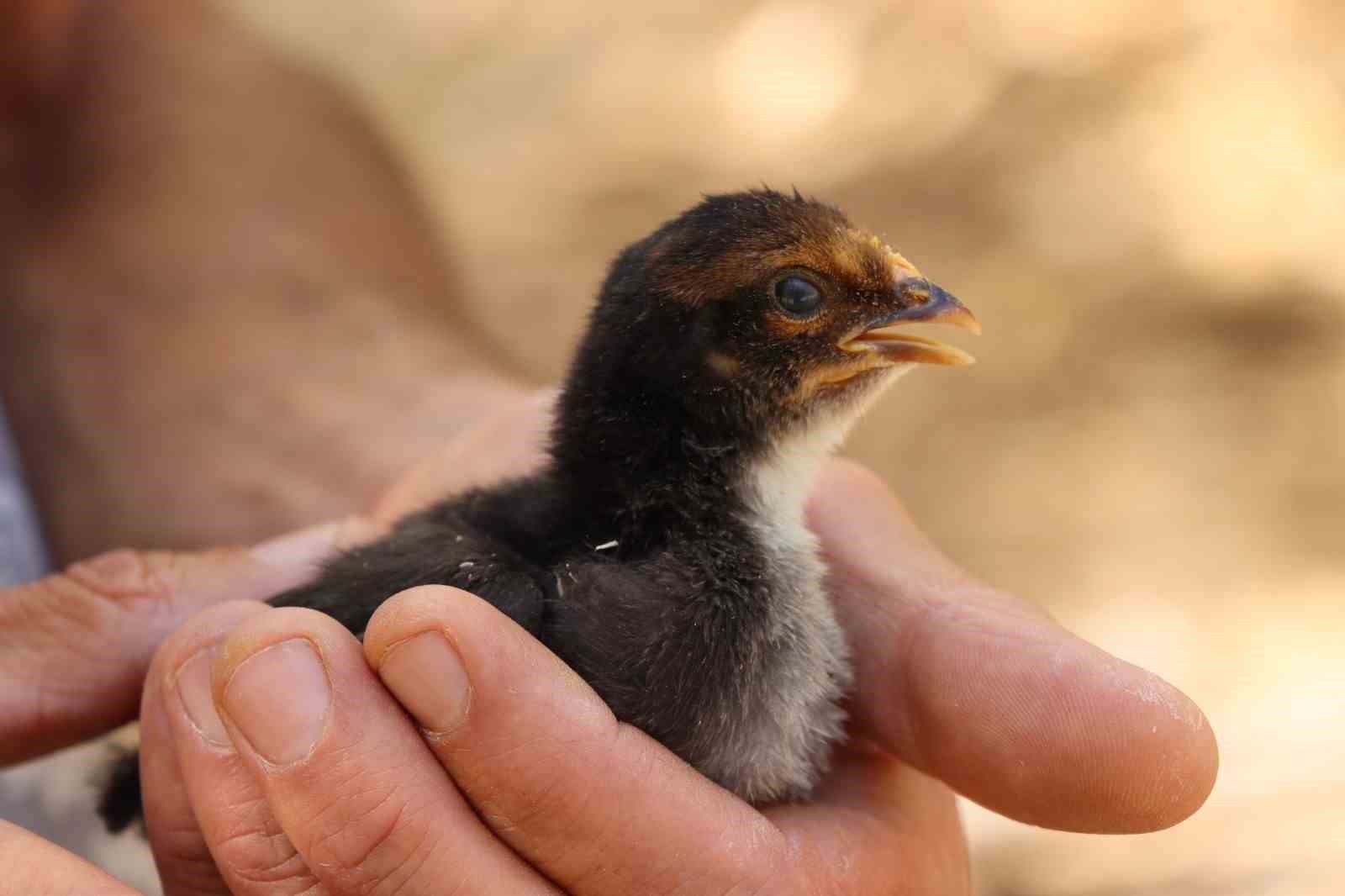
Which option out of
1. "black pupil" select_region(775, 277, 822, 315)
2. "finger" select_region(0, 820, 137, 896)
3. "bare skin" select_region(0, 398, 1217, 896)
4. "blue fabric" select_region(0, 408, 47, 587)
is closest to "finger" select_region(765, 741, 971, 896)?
"bare skin" select_region(0, 398, 1217, 896)

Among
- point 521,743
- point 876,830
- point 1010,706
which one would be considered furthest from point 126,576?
point 1010,706

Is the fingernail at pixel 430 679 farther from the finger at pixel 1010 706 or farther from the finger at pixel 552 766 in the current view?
the finger at pixel 1010 706

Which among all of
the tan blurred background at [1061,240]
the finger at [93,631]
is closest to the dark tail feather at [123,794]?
the finger at [93,631]

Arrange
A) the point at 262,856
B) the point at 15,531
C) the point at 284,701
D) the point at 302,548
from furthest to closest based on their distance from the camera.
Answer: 1. the point at 15,531
2. the point at 302,548
3. the point at 262,856
4. the point at 284,701

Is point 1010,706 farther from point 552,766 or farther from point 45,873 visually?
point 45,873

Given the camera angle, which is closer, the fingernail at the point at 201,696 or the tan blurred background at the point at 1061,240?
the fingernail at the point at 201,696

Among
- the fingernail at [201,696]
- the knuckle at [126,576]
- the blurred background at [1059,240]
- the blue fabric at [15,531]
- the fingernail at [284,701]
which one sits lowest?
the blue fabric at [15,531]

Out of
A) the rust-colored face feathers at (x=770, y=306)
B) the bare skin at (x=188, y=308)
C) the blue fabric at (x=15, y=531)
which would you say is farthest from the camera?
the bare skin at (x=188, y=308)
